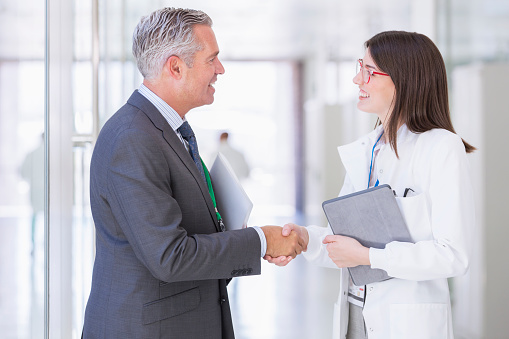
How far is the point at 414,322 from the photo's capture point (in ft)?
6.16

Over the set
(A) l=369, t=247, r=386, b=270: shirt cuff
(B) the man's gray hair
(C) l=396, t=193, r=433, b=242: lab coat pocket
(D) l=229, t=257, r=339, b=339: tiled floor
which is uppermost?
(B) the man's gray hair

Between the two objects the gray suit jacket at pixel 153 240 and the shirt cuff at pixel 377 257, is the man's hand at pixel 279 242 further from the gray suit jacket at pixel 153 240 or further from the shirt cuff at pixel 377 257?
the shirt cuff at pixel 377 257

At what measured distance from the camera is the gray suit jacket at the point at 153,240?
1.66m

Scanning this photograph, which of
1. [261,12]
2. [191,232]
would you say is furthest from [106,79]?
[261,12]

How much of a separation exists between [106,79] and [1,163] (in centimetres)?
197

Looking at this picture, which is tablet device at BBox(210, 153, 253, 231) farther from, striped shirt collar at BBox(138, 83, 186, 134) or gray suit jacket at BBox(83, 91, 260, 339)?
striped shirt collar at BBox(138, 83, 186, 134)

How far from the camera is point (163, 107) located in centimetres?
193

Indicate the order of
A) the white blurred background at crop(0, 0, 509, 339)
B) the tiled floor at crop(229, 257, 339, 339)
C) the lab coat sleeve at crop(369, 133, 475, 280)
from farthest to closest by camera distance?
the tiled floor at crop(229, 257, 339, 339) → the white blurred background at crop(0, 0, 509, 339) → the lab coat sleeve at crop(369, 133, 475, 280)

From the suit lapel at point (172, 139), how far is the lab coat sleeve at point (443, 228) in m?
0.58

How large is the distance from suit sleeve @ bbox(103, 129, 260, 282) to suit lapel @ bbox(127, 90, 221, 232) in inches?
3.2

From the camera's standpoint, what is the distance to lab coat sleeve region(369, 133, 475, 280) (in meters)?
1.77

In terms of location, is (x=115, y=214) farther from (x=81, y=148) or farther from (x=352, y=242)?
(x=81, y=148)

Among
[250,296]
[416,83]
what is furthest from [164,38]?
[250,296]

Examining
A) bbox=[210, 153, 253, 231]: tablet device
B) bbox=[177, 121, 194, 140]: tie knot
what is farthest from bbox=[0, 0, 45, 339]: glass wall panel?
bbox=[210, 153, 253, 231]: tablet device
